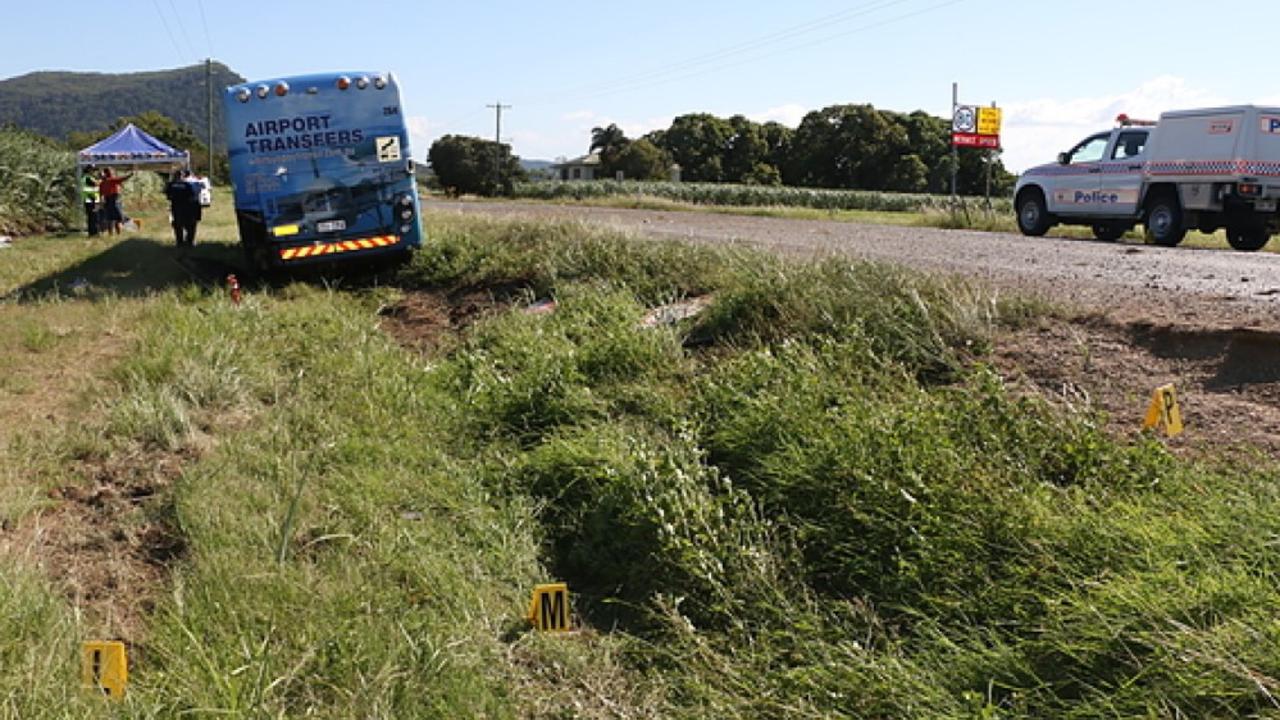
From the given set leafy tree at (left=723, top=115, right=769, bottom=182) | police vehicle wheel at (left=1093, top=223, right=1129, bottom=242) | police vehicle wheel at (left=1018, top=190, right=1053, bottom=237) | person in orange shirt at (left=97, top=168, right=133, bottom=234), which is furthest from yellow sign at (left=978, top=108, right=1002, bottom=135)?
leafy tree at (left=723, top=115, right=769, bottom=182)

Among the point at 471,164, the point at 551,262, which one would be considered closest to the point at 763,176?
the point at 471,164

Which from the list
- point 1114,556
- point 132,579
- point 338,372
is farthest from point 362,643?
point 338,372

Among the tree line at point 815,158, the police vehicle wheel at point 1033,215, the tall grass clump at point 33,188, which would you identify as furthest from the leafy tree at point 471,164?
the police vehicle wheel at point 1033,215

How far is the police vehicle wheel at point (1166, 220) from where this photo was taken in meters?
16.2

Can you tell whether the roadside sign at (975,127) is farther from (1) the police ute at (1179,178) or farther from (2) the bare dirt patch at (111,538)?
(2) the bare dirt patch at (111,538)

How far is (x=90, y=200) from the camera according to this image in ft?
76.5

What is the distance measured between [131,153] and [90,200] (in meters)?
Answer: 7.17

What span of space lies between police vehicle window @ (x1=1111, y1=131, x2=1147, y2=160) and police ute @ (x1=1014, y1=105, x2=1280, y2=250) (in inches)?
0.7

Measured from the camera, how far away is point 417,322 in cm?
1190

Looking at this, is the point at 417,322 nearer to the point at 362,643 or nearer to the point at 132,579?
the point at 132,579

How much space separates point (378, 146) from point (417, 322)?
10.6 feet

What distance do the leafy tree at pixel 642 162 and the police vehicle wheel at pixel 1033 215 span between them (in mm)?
62335

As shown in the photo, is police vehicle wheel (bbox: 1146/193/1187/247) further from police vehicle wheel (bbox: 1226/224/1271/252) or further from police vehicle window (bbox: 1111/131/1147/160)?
police vehicle window (bbox: 1111/131/1147/160)

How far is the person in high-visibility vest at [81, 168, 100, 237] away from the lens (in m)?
23.1
